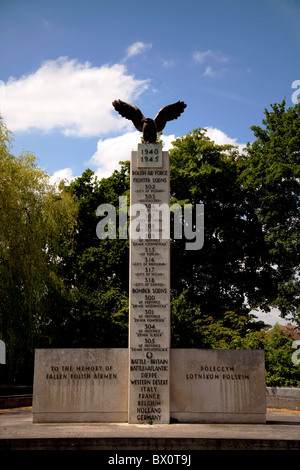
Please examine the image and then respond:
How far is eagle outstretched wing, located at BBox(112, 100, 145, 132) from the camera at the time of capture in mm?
12273

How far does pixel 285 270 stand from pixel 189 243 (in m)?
6.60

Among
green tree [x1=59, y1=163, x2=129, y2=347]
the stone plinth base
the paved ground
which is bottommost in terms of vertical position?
the paved ground

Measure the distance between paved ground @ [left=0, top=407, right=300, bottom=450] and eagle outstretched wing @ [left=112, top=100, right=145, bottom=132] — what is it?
7616mm

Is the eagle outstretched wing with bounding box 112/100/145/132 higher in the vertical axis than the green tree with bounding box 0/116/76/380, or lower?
higher

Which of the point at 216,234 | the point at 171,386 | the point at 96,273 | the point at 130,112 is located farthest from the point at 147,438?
the point at 216,234

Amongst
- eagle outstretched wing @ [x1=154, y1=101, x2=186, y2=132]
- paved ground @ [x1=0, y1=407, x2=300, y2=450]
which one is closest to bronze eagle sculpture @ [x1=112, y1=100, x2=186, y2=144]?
eagle outstretched wing @ [x1=154, y1=101, x2=186, y2=132]

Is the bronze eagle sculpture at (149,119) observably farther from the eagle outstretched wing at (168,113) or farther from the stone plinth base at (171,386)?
the stone plinth base at (171,386)

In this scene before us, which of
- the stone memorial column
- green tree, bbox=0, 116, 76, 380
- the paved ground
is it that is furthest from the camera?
green tree, bbox=0, 116, 76, 380

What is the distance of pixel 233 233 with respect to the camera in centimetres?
3077

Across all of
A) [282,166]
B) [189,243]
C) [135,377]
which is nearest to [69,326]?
[189,243]

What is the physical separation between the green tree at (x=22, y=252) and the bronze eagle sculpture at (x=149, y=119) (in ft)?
24.8

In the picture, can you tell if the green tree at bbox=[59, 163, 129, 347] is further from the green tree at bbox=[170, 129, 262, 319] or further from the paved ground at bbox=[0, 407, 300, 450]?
the paved ground at bbox=[0, 407, 300, 450]

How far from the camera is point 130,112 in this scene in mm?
12320

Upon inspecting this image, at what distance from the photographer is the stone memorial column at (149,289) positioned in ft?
35.1
